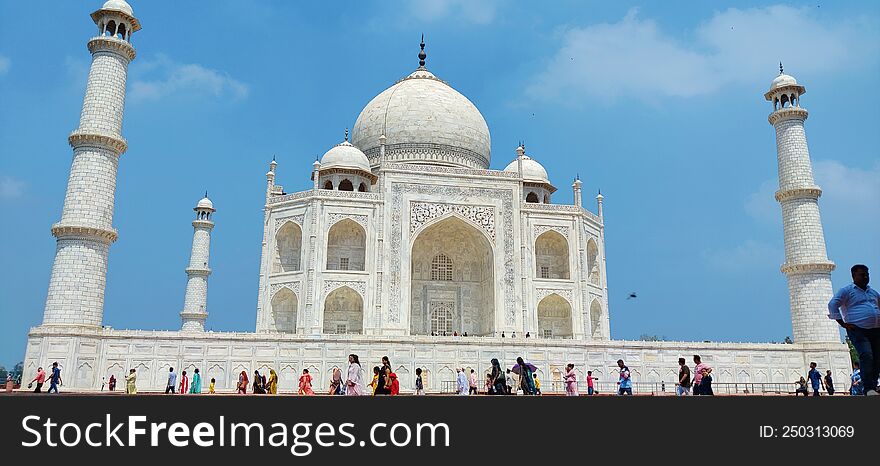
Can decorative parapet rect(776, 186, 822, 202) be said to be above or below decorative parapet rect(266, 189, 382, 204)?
below

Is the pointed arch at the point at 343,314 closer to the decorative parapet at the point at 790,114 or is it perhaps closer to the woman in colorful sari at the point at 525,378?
the woman in colorful sari at the point at 525,378

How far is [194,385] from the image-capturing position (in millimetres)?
14836

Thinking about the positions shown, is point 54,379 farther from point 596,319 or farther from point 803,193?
point 803,193

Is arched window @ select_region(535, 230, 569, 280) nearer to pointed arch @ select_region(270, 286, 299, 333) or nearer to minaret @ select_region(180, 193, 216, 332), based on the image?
pointed arch @ select_region(270, 286, 299, 333)

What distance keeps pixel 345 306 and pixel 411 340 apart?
5826 millimetres

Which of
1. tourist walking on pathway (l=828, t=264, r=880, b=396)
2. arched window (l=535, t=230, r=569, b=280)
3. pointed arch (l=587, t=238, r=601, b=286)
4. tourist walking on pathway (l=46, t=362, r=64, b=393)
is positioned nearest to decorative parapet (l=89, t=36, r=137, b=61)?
tourist walking on pathway (l=46, t=362, r=64, b=393)

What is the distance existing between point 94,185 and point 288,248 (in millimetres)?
8562

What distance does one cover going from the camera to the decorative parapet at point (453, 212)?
2414 centimetres

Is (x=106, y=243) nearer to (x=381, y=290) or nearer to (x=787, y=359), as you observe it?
(x=381, y=290)

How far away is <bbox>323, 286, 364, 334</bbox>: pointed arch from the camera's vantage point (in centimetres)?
2344

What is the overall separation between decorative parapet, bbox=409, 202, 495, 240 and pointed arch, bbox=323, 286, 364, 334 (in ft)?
11.2

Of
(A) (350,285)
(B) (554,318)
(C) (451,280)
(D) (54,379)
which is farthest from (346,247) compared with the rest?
(D) (54,379)

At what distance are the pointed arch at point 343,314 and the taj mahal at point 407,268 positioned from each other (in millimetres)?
54

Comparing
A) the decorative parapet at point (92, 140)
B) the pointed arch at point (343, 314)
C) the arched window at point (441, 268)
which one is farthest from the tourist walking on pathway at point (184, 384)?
the arched window at point (441, 268)
